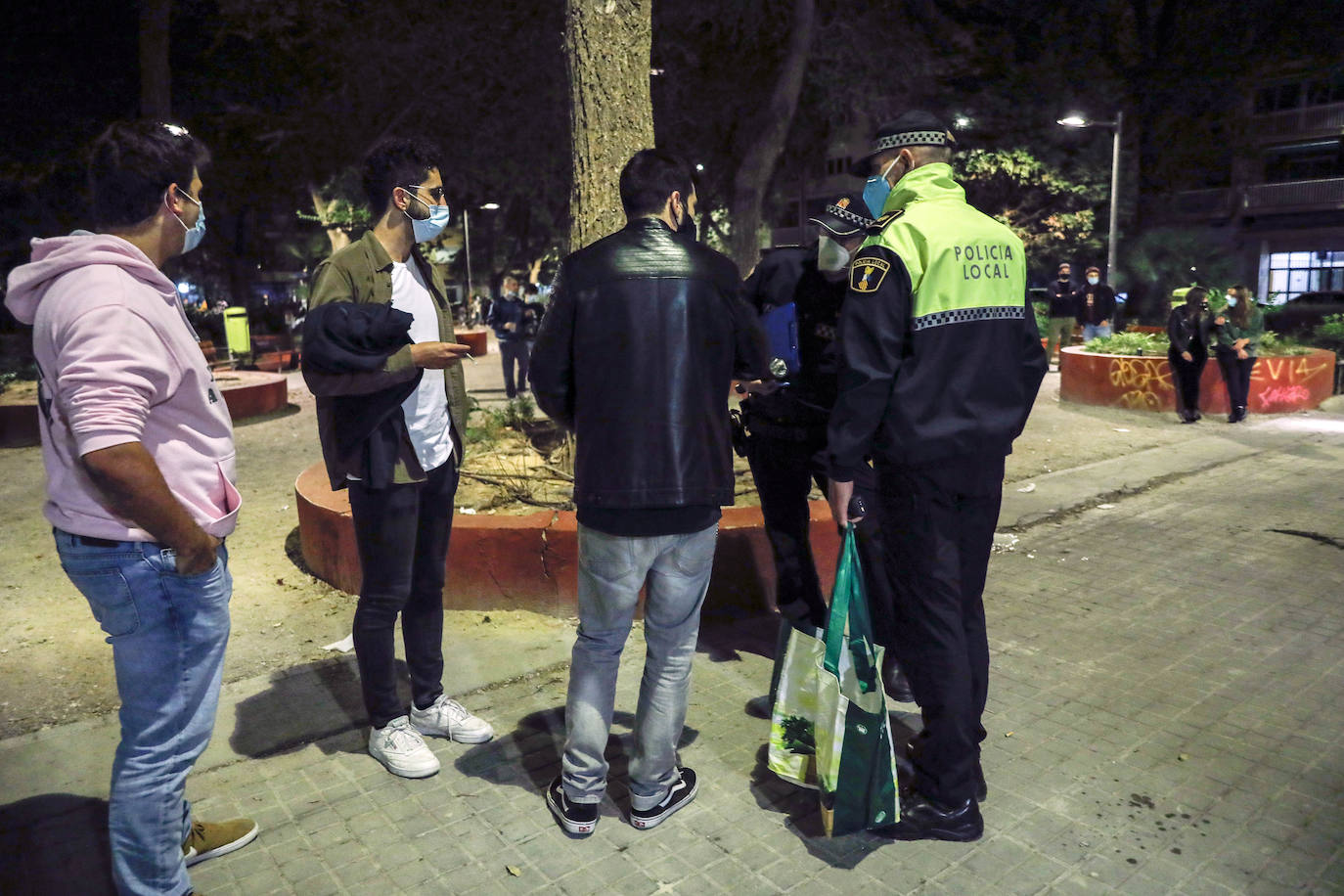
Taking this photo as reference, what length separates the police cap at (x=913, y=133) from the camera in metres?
3.16

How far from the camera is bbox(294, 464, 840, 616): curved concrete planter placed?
4.94 meters

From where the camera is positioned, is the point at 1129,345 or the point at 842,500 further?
the point at 1129,345

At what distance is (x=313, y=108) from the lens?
23.9 m

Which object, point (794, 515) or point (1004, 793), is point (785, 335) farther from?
point (1004, 793)

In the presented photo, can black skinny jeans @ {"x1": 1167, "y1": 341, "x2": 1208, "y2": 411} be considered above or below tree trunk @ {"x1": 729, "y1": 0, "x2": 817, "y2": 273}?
below

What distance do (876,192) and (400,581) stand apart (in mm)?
2041

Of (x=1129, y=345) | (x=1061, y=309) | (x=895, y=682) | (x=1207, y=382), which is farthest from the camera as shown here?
(x=1061, y=309)

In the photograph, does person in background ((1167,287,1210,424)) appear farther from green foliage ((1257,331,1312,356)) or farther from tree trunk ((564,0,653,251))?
tree trunk ((564,0,653,251))

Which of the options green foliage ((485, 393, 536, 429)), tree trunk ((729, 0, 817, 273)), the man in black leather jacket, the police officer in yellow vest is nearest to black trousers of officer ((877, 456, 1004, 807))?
the police officer in yellow vest

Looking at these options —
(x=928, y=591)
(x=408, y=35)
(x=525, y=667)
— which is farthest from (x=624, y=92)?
(x=408, y=35)

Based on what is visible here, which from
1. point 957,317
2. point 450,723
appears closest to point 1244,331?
point 957,317

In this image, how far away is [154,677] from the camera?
2.46 meters

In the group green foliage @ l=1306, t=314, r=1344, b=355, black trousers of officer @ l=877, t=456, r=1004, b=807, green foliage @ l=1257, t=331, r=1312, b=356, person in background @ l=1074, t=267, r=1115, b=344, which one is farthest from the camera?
person in background @ l=1074, t=267, r=1115, b=344

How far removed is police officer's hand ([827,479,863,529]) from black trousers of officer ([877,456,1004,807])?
3.9 inches
